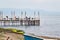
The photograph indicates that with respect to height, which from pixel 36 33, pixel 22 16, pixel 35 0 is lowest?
pixel 36 33

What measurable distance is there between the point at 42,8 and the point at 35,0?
0.30m

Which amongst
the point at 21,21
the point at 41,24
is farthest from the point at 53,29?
the point at 21,21

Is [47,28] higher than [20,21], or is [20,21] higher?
[20,21]

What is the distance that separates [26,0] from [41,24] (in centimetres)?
80

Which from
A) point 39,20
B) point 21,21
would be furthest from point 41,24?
point 21,21

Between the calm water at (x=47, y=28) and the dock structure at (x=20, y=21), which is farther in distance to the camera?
the dock structure at (x=20, y=21)

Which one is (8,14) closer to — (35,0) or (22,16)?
(22,16)

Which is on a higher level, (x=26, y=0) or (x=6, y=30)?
(x=26, y=0)

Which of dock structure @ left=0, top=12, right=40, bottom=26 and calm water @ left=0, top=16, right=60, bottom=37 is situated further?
dock structure @ left=0, top=12, right=40, bottom=26

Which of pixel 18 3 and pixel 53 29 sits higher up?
pixel 18 3

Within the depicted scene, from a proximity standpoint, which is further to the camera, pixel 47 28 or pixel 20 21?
pixel 20 21

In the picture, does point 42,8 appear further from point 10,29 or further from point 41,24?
point 10,29

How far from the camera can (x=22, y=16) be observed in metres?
7.04

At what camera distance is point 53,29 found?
687 cm
